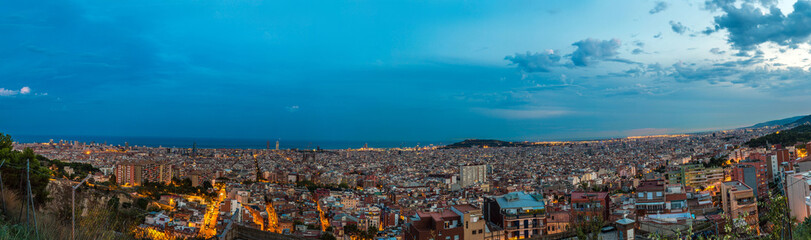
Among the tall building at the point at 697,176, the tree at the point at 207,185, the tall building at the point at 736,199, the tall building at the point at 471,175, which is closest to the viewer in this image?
the tall building at the point at 736,199

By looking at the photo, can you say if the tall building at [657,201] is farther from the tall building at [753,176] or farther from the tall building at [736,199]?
the tall building at [753,176]

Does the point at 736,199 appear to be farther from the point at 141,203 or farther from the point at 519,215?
the point at 141,203

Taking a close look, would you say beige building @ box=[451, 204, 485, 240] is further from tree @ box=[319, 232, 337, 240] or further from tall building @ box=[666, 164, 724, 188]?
tall building @ box=[666, 164, 724, 188]

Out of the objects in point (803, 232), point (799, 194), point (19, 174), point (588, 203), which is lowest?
point (588, 203)

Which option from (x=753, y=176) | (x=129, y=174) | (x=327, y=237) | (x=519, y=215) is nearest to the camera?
(x=519, y=215)

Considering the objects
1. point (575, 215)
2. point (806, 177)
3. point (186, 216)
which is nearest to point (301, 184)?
point (186, 216)

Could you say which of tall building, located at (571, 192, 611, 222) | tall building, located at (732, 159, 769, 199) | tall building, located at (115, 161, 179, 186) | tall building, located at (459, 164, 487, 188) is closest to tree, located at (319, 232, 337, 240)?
tall building, located at (571, 192, 611, 222)

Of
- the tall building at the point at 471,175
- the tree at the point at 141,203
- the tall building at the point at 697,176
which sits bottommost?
the tall building at the point at 471,175

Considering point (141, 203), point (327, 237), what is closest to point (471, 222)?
point (327, 237)

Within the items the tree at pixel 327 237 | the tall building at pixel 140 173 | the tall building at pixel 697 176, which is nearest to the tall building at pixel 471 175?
the tall building at pixel 697 176
